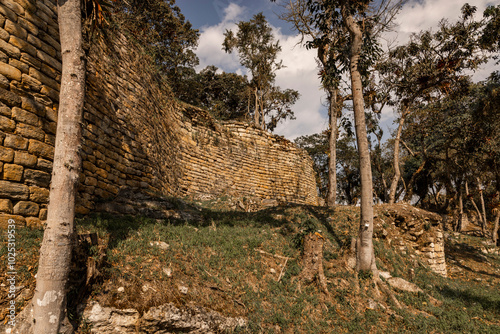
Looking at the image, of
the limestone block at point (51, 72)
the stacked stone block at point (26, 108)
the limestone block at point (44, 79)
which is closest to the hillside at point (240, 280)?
the stacked stone block at point (26, 108)

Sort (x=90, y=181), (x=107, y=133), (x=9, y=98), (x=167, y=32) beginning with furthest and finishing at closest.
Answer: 1. (x=167, y=32)
2. (x=107, y=133)
3. (x=90, y=181)
4. (x=9, y=98)

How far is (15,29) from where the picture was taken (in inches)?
160

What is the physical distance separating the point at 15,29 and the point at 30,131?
5.50 feet

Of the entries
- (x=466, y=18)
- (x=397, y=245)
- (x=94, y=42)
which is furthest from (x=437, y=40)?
(x=94, y=42)

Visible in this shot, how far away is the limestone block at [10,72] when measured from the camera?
3.79m

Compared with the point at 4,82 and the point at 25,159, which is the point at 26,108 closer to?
the point at 4,82

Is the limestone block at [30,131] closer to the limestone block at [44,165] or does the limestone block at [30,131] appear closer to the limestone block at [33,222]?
the limestone block at [44,165]

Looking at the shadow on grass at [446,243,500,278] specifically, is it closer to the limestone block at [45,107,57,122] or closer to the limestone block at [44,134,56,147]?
the limestone block at [44,134,56,147]

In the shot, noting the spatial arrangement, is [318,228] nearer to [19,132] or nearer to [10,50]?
[19,132]

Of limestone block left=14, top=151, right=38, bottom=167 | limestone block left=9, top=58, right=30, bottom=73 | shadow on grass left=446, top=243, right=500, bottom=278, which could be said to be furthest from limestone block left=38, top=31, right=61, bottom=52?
shadow on grass left=446, top=243, right=500, bottom=278

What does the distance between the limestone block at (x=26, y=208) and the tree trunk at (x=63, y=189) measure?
46.4 inches

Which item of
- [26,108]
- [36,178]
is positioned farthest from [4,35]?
[36,178]

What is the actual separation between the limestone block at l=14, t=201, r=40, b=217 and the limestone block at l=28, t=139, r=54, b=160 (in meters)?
0.84

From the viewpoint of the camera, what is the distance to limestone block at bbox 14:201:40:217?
3805 mm
